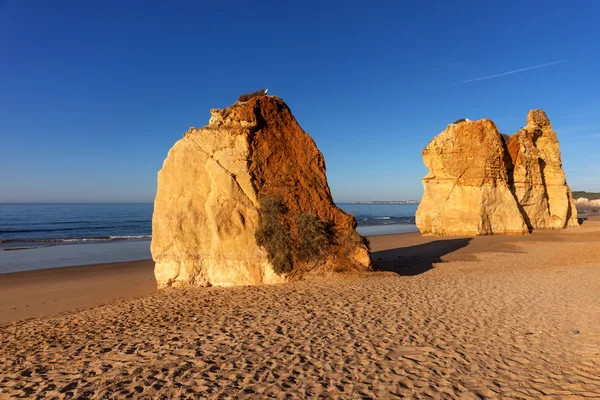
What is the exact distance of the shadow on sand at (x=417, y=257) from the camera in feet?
44.7

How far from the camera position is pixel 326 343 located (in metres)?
5.90

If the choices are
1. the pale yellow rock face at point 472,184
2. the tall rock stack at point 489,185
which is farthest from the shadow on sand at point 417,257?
the tall rock stack at point 489,185

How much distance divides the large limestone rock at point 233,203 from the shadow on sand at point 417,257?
2910 mm

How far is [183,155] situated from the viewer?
12000mm

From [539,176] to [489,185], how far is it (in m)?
Result: 6.37

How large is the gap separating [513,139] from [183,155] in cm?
2601

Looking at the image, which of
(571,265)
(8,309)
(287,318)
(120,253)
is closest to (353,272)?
(287,318)

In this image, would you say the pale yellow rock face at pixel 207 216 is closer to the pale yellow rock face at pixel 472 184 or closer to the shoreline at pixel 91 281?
the shoreline at pixel 91 281

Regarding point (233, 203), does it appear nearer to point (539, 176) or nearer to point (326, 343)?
point (326, 343)

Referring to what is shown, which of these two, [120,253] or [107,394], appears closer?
[107,394]

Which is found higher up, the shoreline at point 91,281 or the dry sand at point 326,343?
the dry sand at point 326,343

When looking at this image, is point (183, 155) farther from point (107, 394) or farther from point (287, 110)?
point (107, 394)

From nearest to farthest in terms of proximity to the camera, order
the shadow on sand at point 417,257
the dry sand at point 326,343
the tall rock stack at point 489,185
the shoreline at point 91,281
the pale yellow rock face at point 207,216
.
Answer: the dry sand at point 326,343
the shoreline at point 91,281
the pale yellow rock face at point 207,216
the shadow on sand at point 417,257
the tall rock stack at point 489,185

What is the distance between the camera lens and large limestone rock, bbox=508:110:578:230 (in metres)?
27.2
